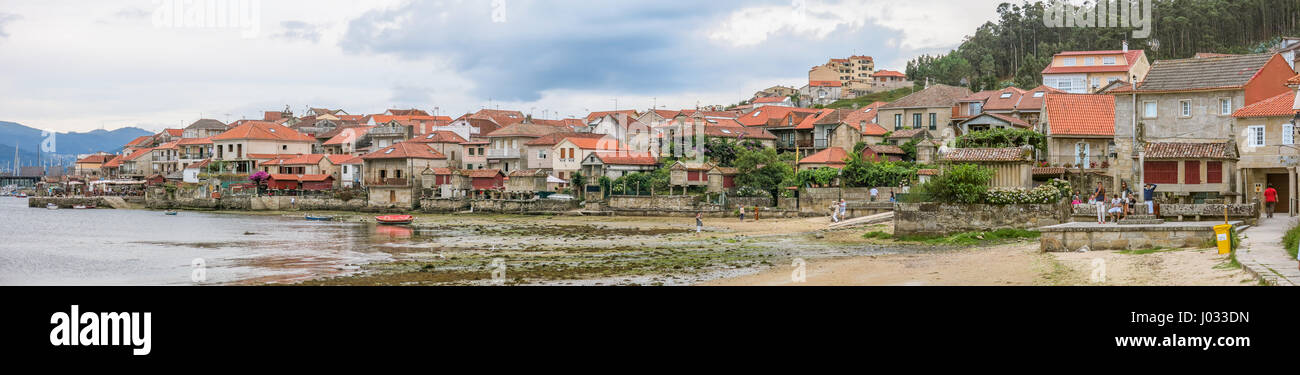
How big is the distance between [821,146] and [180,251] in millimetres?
57630

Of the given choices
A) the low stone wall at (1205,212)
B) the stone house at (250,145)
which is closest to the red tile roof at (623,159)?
the stone house at (250,145)

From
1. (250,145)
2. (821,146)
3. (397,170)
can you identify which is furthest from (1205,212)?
(250,145)

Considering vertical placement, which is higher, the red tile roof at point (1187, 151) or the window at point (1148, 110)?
the window at point (1148, 110)

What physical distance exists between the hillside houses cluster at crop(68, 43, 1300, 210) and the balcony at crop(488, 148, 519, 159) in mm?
167

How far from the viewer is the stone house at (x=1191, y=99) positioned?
36406mm

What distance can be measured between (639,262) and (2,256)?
2582 centimetres

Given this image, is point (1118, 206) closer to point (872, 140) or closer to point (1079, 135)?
point (1079, 135)

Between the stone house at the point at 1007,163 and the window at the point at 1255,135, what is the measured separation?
8510 millimetres

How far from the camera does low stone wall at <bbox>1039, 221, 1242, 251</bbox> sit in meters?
22.5

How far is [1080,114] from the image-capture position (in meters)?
49.6

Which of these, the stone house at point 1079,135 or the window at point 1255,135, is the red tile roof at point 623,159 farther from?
the window at point 1255,135

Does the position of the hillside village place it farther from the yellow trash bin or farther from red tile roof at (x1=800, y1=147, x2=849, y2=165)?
the yellow trash bin
